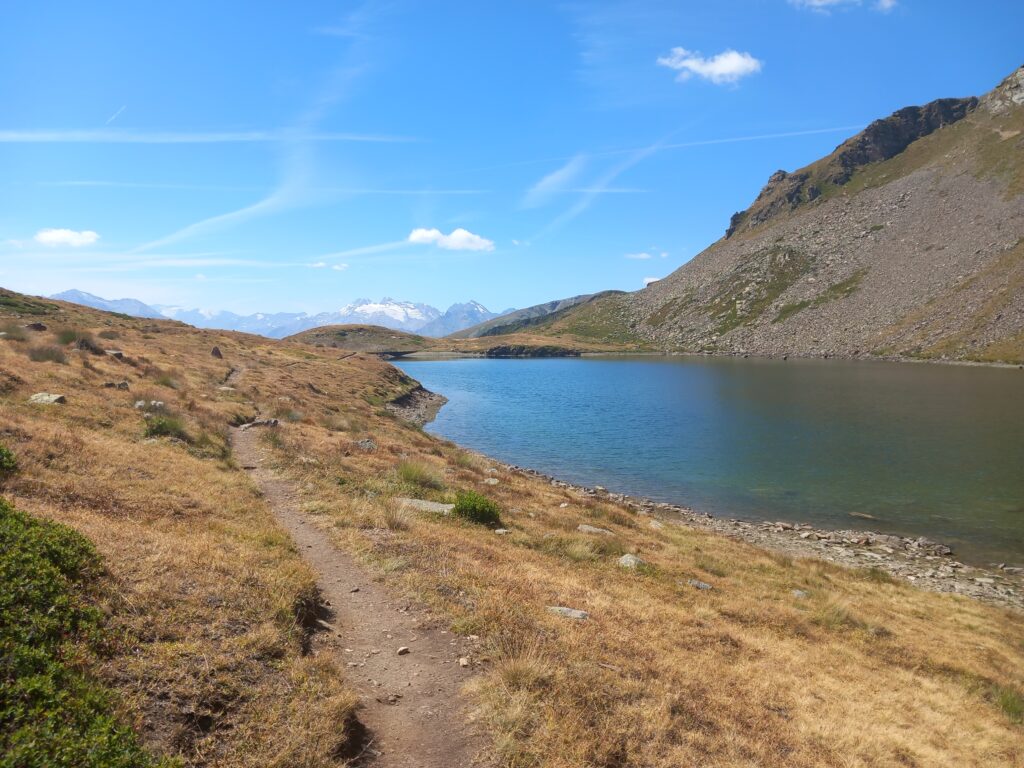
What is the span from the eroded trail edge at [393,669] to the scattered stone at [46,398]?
47.2ft

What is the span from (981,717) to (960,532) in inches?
835

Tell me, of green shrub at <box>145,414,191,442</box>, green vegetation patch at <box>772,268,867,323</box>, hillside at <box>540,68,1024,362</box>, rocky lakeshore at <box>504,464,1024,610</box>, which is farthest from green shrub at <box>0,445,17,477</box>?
green vegetation patch at <box>772,268,867,323</box>

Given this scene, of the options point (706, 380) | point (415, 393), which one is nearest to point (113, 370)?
point (415, 393)

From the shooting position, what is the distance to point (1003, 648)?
17109 mm

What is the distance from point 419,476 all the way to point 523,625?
13949mm

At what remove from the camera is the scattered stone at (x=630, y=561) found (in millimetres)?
18562

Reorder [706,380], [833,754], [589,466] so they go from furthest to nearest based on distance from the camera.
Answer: [706,380] < [589,466] < [833,754]

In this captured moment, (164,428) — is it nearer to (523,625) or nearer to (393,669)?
(393,669)

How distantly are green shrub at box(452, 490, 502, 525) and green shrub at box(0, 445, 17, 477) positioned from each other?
1280 centimetres

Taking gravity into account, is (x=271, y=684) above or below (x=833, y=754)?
above

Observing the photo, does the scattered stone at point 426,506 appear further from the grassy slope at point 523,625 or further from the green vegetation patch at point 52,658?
the green vegetation patch at point 52,658

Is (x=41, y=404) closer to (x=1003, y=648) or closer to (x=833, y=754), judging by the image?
(x=833, y=754)

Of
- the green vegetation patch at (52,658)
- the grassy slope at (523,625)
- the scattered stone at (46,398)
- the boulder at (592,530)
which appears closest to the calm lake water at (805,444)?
the grassy slope at (523,625)

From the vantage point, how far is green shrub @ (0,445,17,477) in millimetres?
12570
